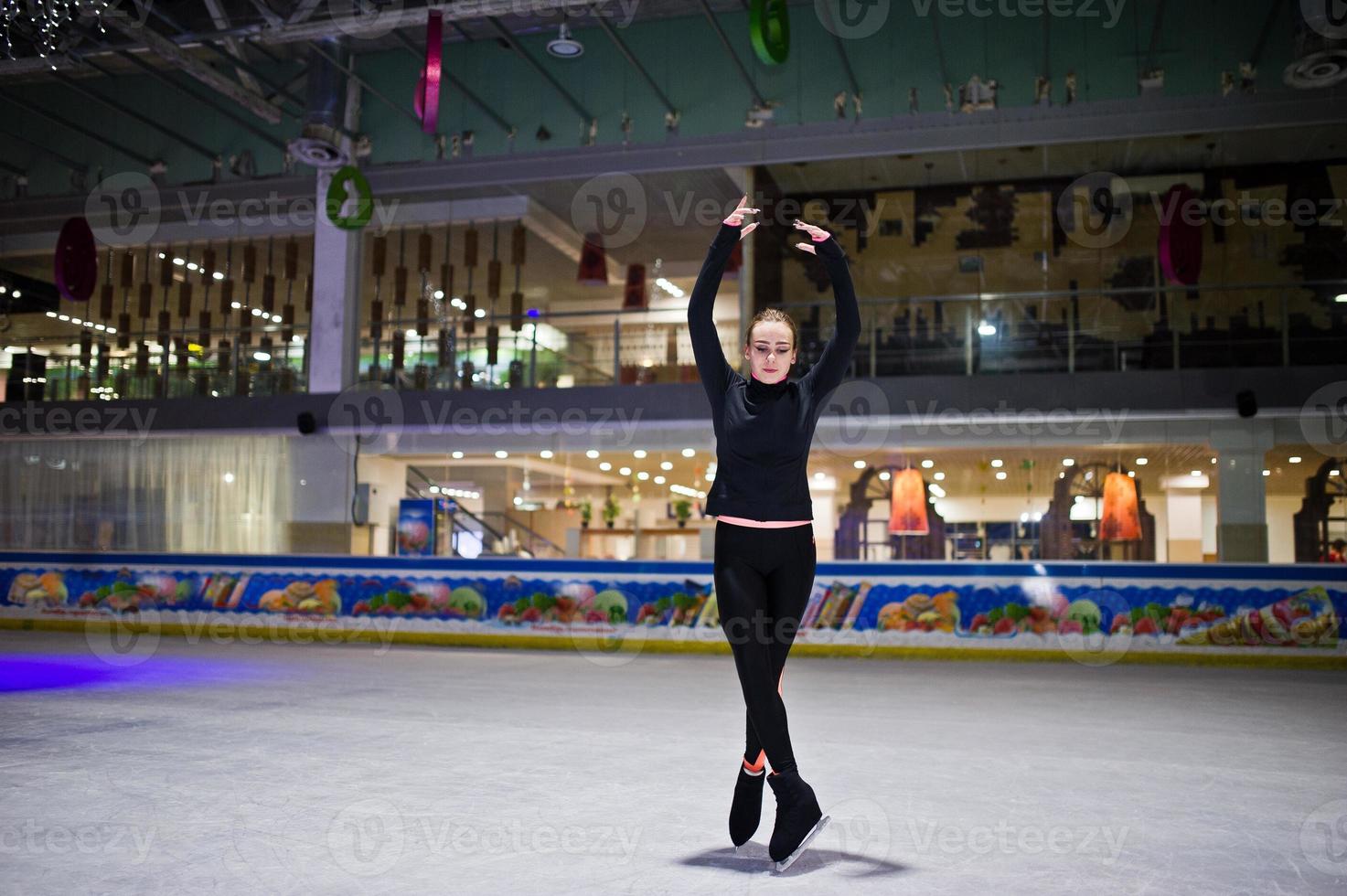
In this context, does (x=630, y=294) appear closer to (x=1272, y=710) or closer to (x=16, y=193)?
(x=16, y=193)

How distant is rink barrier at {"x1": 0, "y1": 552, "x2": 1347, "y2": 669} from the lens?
11188 millimetres

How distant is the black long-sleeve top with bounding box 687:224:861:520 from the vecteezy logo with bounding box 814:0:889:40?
12466 mm

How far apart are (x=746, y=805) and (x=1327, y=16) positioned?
1127 centimetres

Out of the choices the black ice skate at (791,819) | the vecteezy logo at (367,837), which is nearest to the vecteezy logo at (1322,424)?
the black ice skate at (791,819)

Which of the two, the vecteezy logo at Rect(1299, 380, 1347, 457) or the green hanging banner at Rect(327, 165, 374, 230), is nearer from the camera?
the vecteezy logo at Rect(1299, 380, 1347, 457)

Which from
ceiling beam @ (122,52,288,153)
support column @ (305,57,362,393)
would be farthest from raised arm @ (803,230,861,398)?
support column @ (305,57,362,393)

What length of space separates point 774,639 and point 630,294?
14.7 m

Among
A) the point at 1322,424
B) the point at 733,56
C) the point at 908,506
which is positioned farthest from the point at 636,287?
the point at 1322,424

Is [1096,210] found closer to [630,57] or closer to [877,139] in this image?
[877,139]

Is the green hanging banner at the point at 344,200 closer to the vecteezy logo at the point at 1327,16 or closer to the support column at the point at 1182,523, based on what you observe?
the support column at the point at 1182,523

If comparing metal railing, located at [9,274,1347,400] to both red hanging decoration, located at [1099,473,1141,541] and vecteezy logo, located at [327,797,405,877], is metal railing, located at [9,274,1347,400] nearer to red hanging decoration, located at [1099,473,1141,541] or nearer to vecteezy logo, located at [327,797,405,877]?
red hanging decoration, located at [1099,473,1141,541]

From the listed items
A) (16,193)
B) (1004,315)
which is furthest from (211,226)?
(1004,315)

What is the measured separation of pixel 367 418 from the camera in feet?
51.9

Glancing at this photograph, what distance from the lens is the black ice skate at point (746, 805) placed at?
315 centimetres
